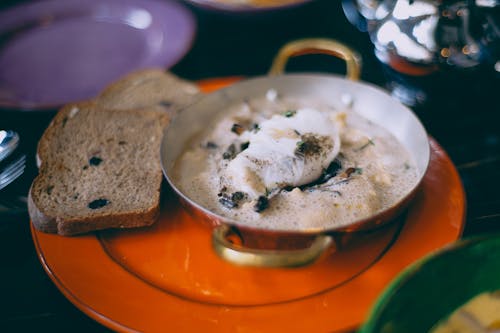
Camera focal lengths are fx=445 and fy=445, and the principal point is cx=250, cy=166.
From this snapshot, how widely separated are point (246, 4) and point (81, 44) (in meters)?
0.80

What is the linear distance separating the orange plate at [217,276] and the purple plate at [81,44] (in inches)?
28.6

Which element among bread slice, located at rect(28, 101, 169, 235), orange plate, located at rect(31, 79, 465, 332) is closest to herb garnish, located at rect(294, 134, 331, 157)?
orange plate, located at rect(31, 79, 465, 332)

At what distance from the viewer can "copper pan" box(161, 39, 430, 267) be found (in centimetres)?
88

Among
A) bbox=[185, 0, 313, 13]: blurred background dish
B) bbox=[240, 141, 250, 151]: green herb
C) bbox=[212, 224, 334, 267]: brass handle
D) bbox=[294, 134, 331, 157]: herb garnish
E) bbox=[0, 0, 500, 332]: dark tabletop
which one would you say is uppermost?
bbox=[185, 0, 313, 13]: blurred background dish

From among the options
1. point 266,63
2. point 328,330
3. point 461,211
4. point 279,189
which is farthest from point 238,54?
point 328,330

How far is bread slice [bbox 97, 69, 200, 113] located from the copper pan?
0.53 ft

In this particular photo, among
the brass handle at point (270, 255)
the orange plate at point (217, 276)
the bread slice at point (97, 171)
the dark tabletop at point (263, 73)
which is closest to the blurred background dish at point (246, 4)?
the dark tabletop at point (263, 73)

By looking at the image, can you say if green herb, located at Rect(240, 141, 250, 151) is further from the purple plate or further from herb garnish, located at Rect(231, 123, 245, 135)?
the purple plate

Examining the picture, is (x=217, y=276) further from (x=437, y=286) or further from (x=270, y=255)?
(x=437, y=286)

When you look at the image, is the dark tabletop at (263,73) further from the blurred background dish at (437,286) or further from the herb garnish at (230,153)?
the herb garnish at (230,153)

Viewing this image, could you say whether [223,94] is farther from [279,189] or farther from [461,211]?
[461,211]

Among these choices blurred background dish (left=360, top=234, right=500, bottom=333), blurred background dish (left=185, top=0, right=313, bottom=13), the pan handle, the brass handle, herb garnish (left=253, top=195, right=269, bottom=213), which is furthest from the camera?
blurred background dish (left=185, top=0, right=313, bottom=13)

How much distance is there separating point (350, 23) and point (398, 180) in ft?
3.78

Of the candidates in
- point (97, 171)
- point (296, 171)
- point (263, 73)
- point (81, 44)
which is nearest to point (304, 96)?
point (263, 73)
